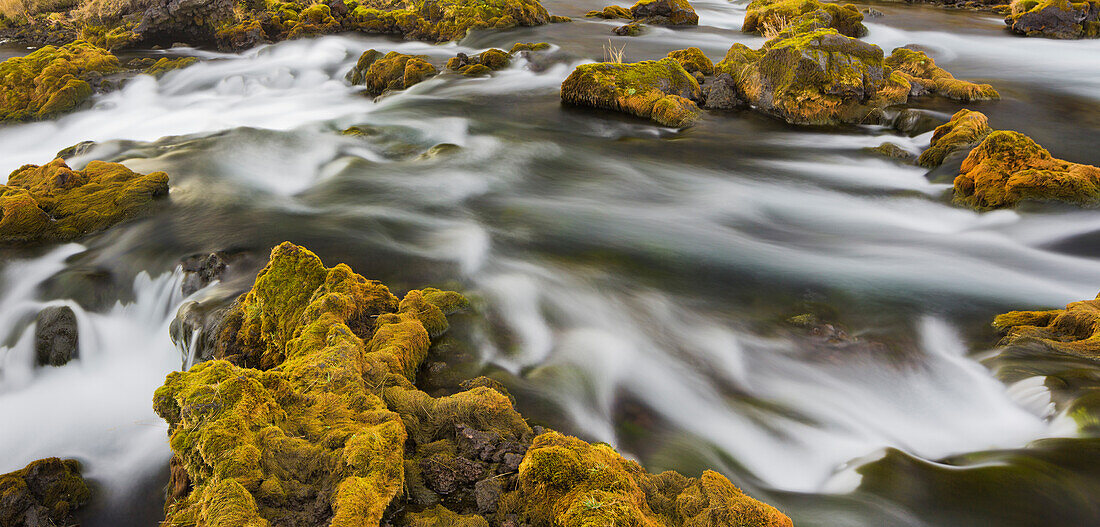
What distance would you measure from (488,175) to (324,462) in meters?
6.86

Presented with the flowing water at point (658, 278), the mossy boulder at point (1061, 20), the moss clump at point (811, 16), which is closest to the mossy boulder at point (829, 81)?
the flowing water at point (658, 278)

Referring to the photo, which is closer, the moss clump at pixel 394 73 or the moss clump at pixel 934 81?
the moss clump at pixel 934 81

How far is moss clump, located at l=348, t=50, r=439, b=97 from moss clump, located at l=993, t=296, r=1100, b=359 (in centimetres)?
1233

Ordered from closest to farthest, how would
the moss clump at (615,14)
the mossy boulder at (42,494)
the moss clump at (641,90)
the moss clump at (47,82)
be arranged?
the mossy boulder at (42,494) → the moss clump at (641,90) → the moss clump at (47,82) → the moss clump at (615,14)

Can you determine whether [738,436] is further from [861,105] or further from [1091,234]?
[861,105]

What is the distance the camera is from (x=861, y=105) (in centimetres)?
1092

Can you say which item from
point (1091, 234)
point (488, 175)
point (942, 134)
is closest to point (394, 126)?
point (488, 175)

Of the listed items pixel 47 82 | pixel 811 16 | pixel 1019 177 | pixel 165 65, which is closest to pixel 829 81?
pixel 1019 177

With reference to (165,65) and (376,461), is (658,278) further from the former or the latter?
(165,65)

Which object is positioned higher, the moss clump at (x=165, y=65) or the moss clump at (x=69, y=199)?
the moss clump at (x=165, y=65)

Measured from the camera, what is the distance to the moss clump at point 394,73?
14.1 metres

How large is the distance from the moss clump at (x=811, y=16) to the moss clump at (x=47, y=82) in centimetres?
1684

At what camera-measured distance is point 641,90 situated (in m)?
11.6

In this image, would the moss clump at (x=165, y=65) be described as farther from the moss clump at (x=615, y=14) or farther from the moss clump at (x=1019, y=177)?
the moss clump at (x=1019, y=177)
